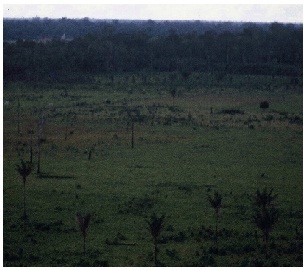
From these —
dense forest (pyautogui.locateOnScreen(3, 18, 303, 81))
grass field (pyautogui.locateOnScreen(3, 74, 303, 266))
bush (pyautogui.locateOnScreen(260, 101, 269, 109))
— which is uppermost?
dense forest (pyautogui.locateOnScreen(3, 18, 303, 81))

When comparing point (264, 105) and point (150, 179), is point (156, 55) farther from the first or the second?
point (150, 179)

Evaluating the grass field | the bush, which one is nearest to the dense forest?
the grass field

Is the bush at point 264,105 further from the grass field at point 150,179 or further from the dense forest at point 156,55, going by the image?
the dense forest at point 156,55

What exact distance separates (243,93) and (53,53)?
31.9 meters

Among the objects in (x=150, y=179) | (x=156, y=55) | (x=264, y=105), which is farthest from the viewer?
(x=156, y=55)

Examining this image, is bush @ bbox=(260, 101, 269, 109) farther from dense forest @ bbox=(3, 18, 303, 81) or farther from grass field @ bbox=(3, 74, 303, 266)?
dense forest @ bbox=(3, 18, 303, 81)

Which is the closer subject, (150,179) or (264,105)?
(150,179)

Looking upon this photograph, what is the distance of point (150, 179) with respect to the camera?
1238 inches

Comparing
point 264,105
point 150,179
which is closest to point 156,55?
point 264,105

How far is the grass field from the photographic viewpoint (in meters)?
21.6

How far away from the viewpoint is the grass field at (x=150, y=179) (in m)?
21.6

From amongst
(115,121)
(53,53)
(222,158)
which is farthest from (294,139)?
(53,53)

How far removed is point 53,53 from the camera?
283 feet

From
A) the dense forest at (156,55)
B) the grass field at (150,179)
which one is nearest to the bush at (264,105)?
the grass field at (150,179)
